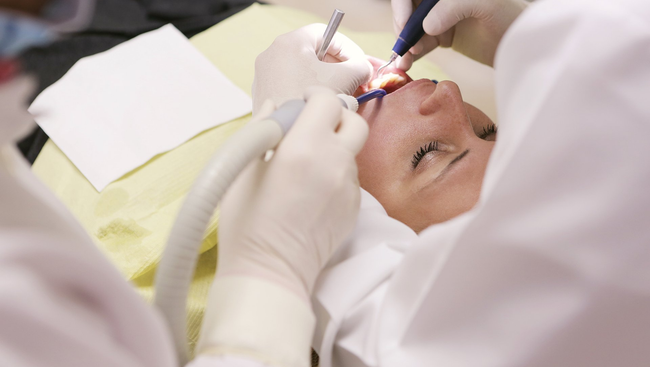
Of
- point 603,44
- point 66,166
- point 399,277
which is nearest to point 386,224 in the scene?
point 399,277

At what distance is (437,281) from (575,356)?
0.78 feet

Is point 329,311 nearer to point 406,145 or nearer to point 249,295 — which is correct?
point 249,295

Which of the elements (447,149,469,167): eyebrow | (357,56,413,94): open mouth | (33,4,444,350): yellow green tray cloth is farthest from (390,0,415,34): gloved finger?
(447,149,469,167): eyebrow

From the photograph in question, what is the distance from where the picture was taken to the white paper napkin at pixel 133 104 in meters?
1.12

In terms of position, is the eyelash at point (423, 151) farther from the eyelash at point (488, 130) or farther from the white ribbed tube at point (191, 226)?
the white ribbed tube at point (191, 226)

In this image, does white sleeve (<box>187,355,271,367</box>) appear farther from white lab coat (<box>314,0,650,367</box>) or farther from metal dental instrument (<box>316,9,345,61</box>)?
metal dental instrument (<box>316,9,345,61</box>)

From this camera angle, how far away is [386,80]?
108 cm

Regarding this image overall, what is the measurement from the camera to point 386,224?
2.54 feet

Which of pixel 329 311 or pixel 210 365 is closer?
pixel 210 365

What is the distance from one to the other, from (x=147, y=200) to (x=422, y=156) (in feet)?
2.05

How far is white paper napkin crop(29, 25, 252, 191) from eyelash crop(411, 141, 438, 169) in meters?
0.51

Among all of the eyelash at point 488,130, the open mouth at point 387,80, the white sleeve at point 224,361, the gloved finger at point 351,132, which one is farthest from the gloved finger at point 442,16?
the white sleeve at point 224,361

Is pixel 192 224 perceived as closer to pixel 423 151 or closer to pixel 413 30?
pixel 423 151

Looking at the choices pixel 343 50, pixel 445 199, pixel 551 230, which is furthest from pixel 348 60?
pixel 551 230
